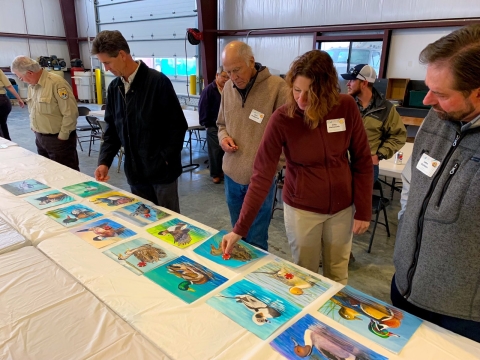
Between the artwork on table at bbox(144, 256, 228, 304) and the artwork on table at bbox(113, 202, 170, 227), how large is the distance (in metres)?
0.41

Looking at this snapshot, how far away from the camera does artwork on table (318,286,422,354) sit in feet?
2.82

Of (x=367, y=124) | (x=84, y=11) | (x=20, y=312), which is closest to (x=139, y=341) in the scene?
(x=20, y=312)

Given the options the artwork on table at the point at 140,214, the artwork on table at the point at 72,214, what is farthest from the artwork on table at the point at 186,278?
the artwork on table at the point at 72,214

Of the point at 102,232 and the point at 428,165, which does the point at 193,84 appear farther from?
the point at 428,165

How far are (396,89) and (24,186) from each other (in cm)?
498

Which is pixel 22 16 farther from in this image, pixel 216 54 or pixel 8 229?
pixel 8 229

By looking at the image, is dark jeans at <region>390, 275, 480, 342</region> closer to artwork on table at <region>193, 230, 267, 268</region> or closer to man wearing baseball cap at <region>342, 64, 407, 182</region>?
artwork on table at <region>193, 230, 267, 268</region>

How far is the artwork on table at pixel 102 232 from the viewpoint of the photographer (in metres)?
1.34

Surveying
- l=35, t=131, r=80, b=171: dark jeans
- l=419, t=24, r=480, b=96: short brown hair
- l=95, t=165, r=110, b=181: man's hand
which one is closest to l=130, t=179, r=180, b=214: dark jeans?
l=95, t=165, r=110, b=181: man's hand

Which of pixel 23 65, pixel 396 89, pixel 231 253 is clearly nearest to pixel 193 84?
pixel 396 89

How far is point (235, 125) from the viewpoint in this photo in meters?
1.87

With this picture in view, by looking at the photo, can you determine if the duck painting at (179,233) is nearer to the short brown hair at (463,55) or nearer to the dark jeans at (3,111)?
the short brown hair at (463,55)

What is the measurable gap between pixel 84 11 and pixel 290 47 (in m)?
8.63

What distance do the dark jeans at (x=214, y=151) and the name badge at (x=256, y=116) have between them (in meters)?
2.54
